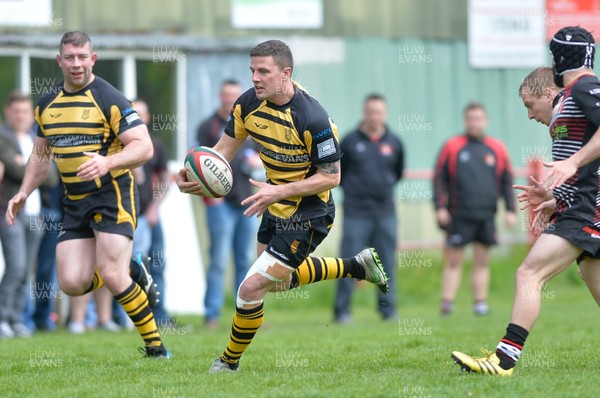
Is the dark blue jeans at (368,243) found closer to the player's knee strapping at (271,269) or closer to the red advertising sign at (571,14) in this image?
the player's knee strapping at (271,269)

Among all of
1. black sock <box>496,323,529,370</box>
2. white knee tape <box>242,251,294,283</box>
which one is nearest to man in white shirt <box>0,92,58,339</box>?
white knee tape <box>242,251,294,283</box>

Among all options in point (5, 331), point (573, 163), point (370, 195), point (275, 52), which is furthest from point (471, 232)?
point (573, 163)

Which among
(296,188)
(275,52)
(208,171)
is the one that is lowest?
(296,188)

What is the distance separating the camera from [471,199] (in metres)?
14.5

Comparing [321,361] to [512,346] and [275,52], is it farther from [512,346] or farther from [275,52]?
[275,52]

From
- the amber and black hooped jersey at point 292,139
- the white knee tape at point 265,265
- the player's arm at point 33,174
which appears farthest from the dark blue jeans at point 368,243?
the white knee tape at point 265,265

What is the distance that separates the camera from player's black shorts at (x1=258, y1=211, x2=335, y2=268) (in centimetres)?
749

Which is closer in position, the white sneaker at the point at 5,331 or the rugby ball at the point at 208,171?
the rugby ball at the point at 208,171

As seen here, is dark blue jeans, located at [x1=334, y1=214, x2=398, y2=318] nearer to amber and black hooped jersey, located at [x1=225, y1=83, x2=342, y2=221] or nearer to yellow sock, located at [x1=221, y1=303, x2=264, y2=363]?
amber and black hooped jersey, located at [x1=225, y1=83, x2=342, y2=221]

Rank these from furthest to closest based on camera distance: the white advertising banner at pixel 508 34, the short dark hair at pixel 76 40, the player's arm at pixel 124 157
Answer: the white advertising banner at pixel 508 34 → the short dark hair at pixel 76 40 → the player's arm at pixel 124 157

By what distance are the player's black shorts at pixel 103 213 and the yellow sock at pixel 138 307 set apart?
0.45 m

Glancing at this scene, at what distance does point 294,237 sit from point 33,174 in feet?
8.09

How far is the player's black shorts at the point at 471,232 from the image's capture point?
14422 mm

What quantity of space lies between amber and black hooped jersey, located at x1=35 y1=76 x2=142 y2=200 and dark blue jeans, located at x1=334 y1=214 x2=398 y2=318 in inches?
231
